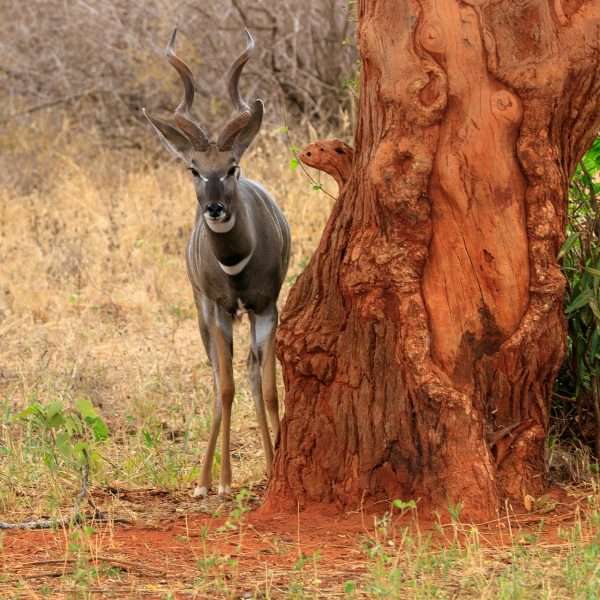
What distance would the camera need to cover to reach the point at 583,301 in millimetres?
5707

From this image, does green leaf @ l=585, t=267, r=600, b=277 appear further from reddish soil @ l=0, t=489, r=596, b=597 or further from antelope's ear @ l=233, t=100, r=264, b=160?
antelope's ear @ l=233, t=100, r=264, b=160

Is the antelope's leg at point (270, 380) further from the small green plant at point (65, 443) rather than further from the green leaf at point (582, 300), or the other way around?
the green leaf at point (582, 300)

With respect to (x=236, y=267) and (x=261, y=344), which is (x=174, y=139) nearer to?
(x=236, y=267)

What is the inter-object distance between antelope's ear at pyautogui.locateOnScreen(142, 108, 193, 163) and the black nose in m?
0.37

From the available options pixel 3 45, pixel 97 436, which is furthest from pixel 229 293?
pixel 3 45

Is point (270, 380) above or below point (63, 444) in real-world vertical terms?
above

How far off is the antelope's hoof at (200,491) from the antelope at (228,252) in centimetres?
1

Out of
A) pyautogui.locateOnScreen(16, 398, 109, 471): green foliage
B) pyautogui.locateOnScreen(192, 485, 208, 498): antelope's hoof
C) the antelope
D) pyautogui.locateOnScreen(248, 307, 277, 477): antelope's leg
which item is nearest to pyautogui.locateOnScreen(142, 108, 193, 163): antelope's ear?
the antelope

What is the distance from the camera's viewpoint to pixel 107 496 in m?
6.07

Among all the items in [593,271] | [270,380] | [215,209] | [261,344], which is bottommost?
[270,380]

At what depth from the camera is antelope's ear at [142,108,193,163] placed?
6.82 metres

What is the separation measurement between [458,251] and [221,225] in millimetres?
1783

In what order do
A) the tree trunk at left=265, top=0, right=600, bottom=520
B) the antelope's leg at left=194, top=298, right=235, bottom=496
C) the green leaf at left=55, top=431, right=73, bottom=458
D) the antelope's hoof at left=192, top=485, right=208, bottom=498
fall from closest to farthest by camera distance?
the tree trunk at left=265, top=0, right=600, bottom=520 → the green leaf at left=55, top=431, right=73, bottom=458 → the antelope's hoof at left=192, top=485, right=208, bottom=498 → the antelope's leg at left=194, top=298, right=235, bottom=496

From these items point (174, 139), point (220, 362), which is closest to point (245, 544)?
point (220, 362)
